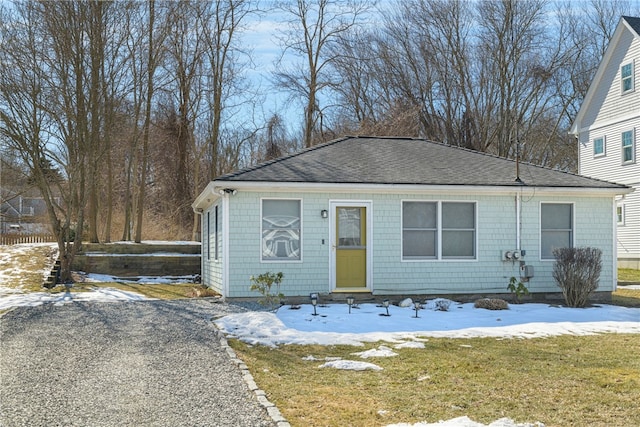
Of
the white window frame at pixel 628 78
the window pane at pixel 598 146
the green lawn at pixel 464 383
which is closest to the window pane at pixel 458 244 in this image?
the green lawn at pixel 464 383

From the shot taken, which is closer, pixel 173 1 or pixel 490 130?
pixel 173 1

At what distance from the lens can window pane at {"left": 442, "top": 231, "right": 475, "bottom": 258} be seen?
1312 cm

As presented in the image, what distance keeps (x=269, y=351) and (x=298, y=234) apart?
481 cm

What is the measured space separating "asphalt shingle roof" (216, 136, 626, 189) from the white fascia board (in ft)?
0.27

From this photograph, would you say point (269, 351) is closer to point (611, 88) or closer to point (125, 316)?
point (125, 316)

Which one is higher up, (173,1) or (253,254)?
(173,1)

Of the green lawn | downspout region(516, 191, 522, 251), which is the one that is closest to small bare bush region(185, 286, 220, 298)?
the green lawn

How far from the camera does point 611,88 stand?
22.8 m

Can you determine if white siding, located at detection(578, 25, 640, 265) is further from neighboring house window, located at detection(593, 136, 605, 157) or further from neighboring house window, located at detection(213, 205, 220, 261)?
neighboring house window, located at detection(213, 205, 220, 261)

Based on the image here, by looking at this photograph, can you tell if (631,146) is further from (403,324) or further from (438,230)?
(403,324)

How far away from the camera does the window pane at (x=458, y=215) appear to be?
13.1 meters

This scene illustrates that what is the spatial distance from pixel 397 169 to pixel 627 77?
516 inches

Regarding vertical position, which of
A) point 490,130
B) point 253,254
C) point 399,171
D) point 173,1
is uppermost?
point 173,1

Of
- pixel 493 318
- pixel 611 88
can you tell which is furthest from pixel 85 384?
pixel 611 88
